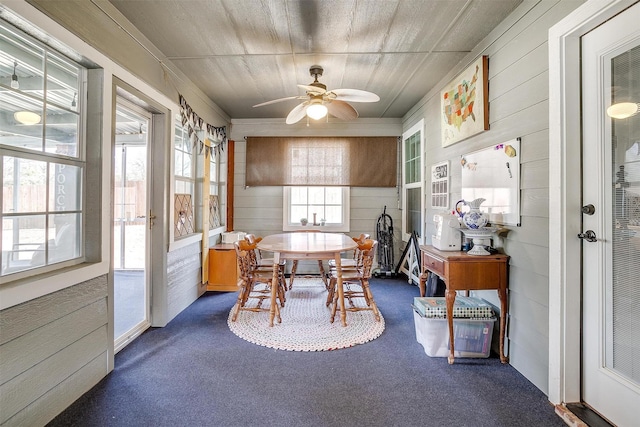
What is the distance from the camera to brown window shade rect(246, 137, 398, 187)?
15.2 feet

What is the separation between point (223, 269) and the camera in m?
3.79

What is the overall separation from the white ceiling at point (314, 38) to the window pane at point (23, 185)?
50.6 inches

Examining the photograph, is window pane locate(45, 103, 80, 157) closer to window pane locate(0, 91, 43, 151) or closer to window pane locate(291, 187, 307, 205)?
window pane locate(0, 91, 43, 151)

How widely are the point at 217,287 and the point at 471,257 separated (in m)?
3.09

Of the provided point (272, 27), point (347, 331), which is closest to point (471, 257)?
point (347, 331)

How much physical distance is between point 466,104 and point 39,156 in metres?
3.20

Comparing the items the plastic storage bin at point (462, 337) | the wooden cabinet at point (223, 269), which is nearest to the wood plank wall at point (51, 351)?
the wooden cabinet at point (223, 269)

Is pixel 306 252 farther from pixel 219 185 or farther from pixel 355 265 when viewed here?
pixel 219 185

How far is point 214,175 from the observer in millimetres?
4234

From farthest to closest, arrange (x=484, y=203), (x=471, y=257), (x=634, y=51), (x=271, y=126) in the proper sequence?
(x=271, y=126) < (x=484, y=203) < (x=471, y=257) < (x=634, y=51)

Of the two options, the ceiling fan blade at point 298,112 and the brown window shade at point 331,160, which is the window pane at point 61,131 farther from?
the brown window shade at point 331,160

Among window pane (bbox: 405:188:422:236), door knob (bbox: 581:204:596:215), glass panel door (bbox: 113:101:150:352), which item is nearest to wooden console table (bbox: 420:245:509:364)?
door knob (bbox: 581:204:596:215)

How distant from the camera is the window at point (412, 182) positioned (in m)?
4.00

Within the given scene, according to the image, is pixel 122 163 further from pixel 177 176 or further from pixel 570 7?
pixel 570 7
